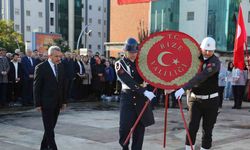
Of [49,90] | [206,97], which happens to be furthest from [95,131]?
[206,97]

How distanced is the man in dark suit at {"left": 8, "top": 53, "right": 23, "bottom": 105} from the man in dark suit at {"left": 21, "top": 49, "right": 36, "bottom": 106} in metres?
0.18

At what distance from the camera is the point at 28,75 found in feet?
43.2

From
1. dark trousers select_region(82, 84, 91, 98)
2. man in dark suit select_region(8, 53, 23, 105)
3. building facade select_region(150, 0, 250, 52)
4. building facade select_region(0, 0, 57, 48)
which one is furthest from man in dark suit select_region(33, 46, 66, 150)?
building facade select_region(0, 0, 57, 48)

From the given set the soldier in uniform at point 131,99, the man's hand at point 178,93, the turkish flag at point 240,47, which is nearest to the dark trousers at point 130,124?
the soldier in uniform at point 131,99

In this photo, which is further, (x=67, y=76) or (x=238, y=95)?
(x=238, y=95)

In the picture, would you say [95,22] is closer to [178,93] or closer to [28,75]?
[28,75]

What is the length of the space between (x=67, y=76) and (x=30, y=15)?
64753mm

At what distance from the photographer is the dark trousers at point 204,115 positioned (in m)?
6.38

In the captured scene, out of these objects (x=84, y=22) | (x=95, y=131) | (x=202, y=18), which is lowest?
(x=95, y=131)

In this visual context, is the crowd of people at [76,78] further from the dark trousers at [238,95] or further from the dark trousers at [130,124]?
the dark trousers at [130,124]

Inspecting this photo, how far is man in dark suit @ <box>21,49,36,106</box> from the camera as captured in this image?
13.1m

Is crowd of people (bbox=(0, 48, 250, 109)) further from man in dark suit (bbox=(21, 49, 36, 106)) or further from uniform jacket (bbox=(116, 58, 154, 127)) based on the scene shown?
uniform jacket (bbox=(116, 58, 154, 127))

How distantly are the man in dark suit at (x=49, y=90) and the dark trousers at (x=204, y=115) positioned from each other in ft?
7.35

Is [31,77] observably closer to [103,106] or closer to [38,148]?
[103,106]
